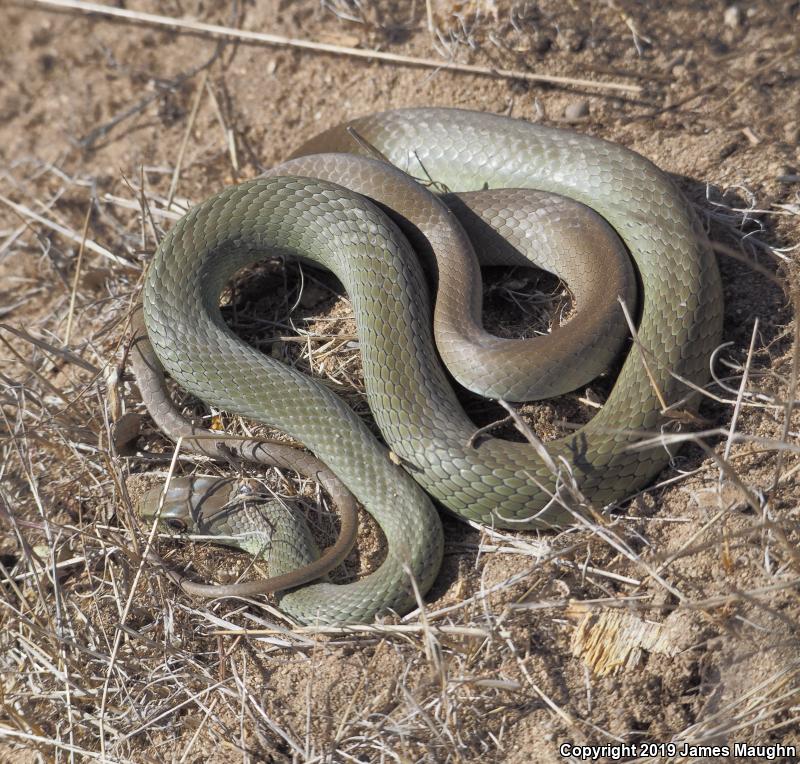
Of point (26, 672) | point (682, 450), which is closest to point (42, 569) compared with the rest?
point (26, 672)

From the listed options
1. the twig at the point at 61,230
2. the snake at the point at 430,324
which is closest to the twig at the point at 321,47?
the snake at the point at 430,324

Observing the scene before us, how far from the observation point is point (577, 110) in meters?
4.70

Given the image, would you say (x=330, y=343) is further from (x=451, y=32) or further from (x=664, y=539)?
(x=451, y=32)

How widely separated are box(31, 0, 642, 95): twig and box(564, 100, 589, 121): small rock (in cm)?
13

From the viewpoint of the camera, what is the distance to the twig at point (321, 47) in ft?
15.8

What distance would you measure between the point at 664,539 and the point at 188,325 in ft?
8.25

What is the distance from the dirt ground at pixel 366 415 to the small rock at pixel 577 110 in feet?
0.05

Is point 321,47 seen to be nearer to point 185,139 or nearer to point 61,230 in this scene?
point 185,139

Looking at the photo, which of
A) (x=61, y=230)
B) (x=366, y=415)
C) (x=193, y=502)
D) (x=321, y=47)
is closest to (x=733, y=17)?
(x=321, y=47)

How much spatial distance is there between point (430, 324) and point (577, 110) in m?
1.92

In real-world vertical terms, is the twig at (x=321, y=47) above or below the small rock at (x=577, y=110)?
above

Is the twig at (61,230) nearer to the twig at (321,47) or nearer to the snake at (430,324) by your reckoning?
the snake at (430,324)

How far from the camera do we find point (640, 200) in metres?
3.73

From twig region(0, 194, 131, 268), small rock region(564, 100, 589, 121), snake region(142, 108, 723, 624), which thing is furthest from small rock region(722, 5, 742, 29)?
twig region(0, 194, 131, 268)
